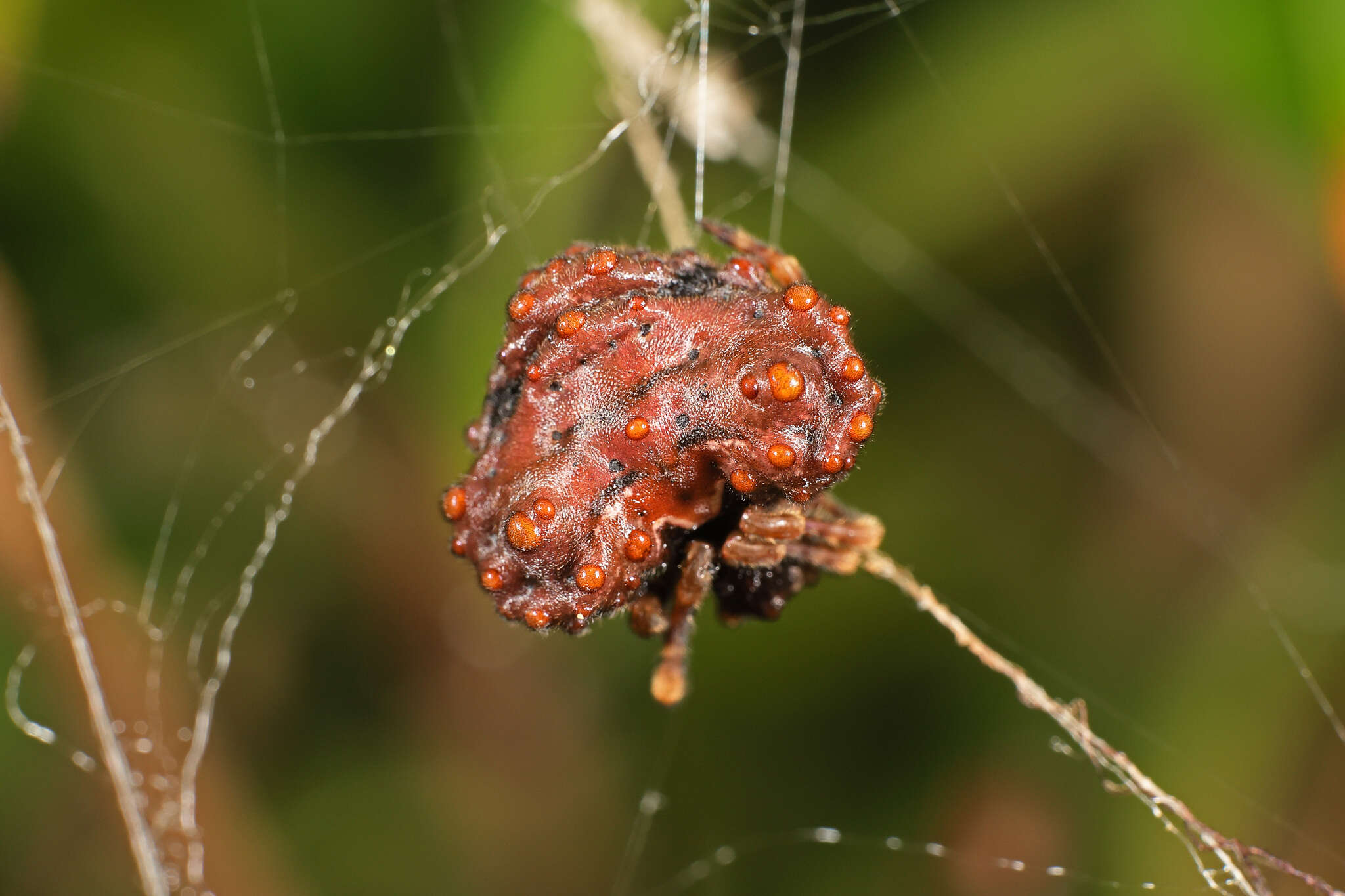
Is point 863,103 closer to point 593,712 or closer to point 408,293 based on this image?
point 408,293

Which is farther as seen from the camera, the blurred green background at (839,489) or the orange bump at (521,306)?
the blurred green background at (839,489)

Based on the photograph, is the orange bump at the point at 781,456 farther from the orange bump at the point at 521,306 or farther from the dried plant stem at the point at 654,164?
the dried plant stem at the point at 654,164

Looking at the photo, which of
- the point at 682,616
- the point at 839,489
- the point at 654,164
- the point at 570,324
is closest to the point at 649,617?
the point at 682,616

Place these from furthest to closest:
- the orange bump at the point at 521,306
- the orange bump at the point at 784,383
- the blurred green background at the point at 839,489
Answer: the blurred green background at the point at 839,489
the orange bump at the point at 521,306
the orange bump at the point at 784,383

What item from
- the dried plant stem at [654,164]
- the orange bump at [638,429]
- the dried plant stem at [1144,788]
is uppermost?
the dried plant stem at [654,164]

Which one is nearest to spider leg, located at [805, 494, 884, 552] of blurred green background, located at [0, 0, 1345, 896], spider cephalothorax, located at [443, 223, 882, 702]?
spider cephalothorax, located at [443, 223, 882, 702]

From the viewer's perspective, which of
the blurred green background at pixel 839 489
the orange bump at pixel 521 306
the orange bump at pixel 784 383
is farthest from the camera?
the blurred green background at pixel 839 489

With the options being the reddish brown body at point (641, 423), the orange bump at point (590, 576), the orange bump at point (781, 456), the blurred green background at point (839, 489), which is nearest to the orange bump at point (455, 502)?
the reddish brown body at point (641, 423)
